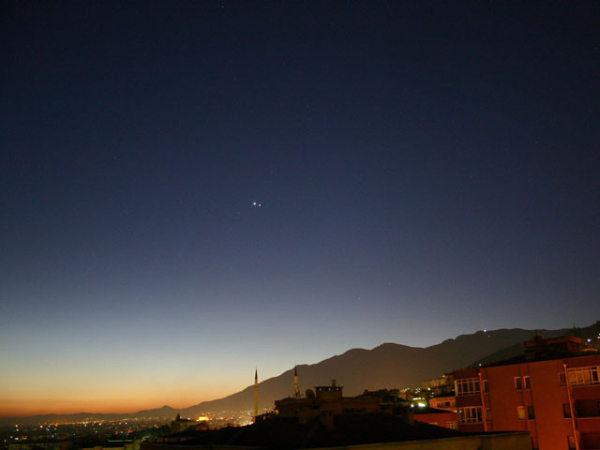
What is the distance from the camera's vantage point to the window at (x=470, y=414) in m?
45.9

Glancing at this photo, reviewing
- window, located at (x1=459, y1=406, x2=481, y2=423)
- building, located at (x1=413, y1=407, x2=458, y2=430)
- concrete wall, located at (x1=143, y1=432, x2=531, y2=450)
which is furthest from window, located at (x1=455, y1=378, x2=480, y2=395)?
concrete wall, located at (x1=143, y1=432, x2=531, y2=450)

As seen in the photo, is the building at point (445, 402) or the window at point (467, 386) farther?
the building at point (445, 402)

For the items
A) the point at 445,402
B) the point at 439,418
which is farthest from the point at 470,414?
the point at 445,402

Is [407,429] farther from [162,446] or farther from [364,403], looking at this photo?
[364,403]

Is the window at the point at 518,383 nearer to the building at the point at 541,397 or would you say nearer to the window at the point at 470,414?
the building at the point at 541,397

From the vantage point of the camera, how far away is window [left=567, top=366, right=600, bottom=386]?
Answer: 3762 cm

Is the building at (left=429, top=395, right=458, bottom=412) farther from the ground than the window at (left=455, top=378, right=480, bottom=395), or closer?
closer

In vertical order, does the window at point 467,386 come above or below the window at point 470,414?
above

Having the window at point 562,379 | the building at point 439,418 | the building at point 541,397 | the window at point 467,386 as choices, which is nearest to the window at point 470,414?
the building at point 541,397

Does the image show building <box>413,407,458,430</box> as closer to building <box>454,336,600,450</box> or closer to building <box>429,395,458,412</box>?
building <box>454,336,600,450</box>

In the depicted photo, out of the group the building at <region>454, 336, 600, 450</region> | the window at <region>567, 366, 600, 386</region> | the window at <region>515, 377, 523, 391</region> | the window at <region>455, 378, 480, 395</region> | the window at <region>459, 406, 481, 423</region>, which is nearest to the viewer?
the window at <region>567, 366, 600, 386</region>

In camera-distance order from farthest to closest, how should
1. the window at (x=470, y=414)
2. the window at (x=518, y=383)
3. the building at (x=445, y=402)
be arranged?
1. the building at (x=445, y=402)
2. the window at (x=470, y=414)
3. the window at (x=518, y=383)

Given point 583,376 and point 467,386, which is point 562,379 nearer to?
point 583,376

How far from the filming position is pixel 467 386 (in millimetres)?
47656
